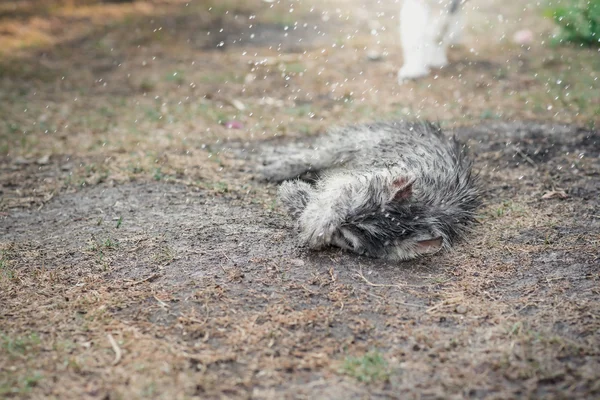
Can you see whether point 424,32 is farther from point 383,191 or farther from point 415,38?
point 383,191

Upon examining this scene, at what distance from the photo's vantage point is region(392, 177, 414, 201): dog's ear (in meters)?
3.77

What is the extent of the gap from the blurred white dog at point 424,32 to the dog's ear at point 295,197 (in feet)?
13.2

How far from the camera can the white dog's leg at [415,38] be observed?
747cm

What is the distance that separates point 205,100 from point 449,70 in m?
3.44

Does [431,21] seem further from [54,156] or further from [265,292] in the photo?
[265,292]

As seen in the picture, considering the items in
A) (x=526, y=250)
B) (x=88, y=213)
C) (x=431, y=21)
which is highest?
(x=431, y=21)

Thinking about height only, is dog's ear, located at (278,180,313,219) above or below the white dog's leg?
below

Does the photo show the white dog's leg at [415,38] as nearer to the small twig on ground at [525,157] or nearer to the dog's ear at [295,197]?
the small twig on ground at [525,157]

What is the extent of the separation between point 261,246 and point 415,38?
15.9 feet

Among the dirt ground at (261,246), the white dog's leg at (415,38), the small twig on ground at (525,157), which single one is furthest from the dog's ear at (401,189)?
the white dog's leg at (415,38)

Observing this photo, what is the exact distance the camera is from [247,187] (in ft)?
16.4

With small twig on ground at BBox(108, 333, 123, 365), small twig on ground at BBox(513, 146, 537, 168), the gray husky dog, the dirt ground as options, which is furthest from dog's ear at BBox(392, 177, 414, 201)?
small twig on ground at BBox(513, 146, 537, 168)

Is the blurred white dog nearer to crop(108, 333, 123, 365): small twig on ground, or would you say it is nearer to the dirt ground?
the dirt ground

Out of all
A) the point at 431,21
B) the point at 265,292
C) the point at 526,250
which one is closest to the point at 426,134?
the point at 526,250
